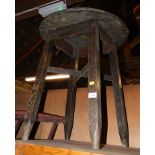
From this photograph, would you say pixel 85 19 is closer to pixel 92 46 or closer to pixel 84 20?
pixel 84 20

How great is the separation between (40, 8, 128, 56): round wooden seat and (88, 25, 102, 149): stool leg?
5.3 inches

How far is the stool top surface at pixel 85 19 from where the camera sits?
1.78 m

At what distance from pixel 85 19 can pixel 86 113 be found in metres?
1.36

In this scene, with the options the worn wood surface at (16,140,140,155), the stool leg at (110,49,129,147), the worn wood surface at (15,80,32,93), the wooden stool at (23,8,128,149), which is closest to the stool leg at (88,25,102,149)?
the wooden stool at (23,8,128,149)

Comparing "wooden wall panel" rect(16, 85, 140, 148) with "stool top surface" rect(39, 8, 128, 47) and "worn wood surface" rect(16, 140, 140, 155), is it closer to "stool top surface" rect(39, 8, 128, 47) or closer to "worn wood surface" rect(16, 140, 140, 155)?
"stool top surface" rect(39, 8, 128, 47)

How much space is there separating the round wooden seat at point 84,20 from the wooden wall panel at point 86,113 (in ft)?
2.44

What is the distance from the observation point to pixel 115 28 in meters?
2.01

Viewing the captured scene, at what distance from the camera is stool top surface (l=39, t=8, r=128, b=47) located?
178 centimetres

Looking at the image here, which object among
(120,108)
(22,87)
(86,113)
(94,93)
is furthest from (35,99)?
(22,87)

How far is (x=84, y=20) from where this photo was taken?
1.92 m

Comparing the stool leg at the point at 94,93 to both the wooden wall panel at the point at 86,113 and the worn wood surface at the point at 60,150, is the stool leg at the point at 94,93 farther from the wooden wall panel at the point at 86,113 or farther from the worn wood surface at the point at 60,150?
the wooden wall panel at the point at 86,113

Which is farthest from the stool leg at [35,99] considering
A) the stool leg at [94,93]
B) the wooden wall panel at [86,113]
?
the wooden wall panel at [86,113]
